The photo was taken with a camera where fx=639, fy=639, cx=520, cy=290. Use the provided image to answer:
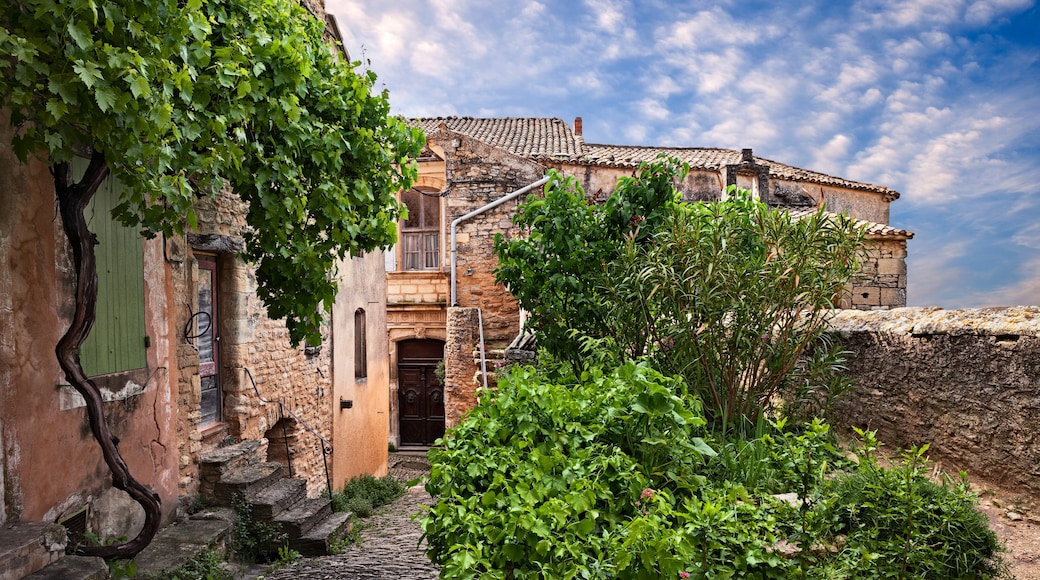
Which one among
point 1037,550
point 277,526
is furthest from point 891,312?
point 277,526

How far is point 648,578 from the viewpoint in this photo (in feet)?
7.90

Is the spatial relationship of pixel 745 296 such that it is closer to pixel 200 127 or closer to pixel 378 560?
pixel 200 127

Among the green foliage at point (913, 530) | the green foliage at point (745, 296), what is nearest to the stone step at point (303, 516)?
the green foliage at point (745, 296)

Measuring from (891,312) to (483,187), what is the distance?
Answer: 9.04 meters

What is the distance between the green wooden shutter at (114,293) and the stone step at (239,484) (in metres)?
1.56

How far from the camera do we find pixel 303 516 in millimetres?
6367

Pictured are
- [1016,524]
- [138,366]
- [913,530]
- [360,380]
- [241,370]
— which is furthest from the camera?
[360,380]

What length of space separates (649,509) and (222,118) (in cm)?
337

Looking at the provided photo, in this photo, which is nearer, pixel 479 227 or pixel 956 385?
pixel 956 385

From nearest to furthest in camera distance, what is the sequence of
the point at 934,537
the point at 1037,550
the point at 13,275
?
the point at 934,537 → the point at 1037,550 → the point at 13,275

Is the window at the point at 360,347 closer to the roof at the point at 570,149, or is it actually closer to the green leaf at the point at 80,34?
the roof at the point at 570,149

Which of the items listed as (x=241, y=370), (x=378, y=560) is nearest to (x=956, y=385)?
(x=378, y=560)

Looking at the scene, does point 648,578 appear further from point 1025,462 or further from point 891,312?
point 891,312

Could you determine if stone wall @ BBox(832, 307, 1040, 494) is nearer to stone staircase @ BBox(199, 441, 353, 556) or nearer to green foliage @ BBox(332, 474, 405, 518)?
stone staircase @ BBox(199, 441, 353, 556)
